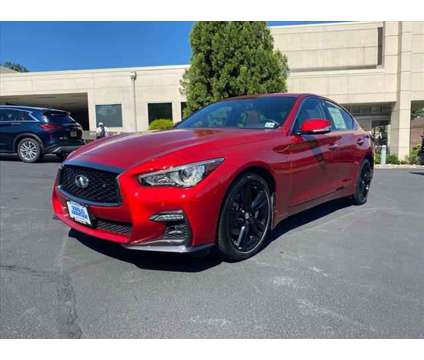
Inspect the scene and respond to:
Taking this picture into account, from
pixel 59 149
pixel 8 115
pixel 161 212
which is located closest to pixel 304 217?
pixel 161 212

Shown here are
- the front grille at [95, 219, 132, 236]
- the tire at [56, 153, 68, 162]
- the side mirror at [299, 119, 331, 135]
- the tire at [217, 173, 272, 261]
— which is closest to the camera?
the front grille at [95, 219, 132, 236]

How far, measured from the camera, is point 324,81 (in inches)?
715

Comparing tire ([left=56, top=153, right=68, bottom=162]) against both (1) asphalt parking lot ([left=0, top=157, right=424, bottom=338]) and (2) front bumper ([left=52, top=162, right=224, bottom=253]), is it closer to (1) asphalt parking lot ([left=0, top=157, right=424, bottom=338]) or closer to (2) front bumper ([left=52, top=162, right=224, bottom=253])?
(1) asphalt parking lot ([left=0, top=157, right=424, bottom=338])

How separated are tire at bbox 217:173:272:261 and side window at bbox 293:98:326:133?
0.89 meters

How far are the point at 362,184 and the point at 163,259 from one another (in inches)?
138

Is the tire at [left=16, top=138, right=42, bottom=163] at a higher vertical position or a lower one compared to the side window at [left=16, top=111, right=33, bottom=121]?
lower

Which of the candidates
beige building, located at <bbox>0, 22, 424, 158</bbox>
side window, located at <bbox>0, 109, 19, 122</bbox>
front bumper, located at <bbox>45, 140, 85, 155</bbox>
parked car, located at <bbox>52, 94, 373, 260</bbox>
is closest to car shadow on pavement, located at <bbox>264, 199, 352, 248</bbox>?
parked car, located at <bbox>52, 94, 373, 260</bbox>

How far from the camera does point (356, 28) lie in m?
20.1

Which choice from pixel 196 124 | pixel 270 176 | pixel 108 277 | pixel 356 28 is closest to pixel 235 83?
pixel 196 124

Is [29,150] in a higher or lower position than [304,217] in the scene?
higher

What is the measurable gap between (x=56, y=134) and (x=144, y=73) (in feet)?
39.5

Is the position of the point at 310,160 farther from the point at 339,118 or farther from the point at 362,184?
the point at 362,184

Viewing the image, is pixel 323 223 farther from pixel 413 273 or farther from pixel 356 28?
pixel 356 28

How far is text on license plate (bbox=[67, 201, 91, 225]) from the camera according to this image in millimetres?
2797
